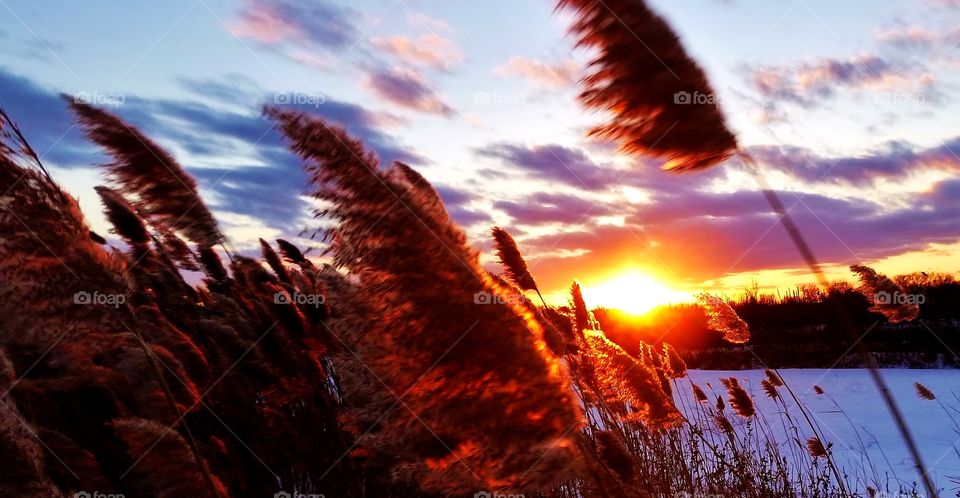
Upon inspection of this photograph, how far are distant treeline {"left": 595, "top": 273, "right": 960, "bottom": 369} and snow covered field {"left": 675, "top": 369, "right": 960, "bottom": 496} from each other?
49 centimetres

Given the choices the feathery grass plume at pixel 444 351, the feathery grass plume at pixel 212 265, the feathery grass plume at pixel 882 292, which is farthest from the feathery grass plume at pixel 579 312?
the feathery grass plume at pixel 444 351

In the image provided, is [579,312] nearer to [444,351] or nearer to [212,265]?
[212,265]

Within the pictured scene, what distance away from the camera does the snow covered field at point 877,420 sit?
6590 mm

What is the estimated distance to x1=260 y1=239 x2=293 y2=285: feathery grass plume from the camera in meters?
4.42

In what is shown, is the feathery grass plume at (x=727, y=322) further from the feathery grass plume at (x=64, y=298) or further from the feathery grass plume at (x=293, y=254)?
the feathery grass plume at (x=64, y=298)

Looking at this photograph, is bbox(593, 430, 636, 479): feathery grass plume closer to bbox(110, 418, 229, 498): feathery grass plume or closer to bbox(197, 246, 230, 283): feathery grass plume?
bbox(110, 418, 229, 498): feathery grass plume

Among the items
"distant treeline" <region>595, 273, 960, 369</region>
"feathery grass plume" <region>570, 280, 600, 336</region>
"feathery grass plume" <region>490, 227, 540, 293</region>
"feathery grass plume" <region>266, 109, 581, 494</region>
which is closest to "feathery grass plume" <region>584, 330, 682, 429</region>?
"feathery grass plume" <region>490, 227, 540, 293</region>

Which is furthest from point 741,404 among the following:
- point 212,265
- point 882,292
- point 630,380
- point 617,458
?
point 212,265

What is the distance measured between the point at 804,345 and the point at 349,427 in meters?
14.2

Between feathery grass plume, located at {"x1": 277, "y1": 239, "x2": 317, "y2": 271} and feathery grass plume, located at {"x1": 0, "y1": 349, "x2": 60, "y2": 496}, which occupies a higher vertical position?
feathery grass plume, located at {"x1": 277, "y1": 239, "x2": 317, "y2": 271}

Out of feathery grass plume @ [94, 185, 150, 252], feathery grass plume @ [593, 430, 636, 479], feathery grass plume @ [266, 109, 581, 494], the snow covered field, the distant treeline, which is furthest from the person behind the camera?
the distant treeline

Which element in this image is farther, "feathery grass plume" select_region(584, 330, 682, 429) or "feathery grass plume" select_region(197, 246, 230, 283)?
"feathery grass plume" select_region(197, 246, 230, 283)

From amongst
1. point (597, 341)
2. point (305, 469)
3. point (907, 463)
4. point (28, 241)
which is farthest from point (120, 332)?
point (907, 463)

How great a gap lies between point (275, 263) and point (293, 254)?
1.72 ft
